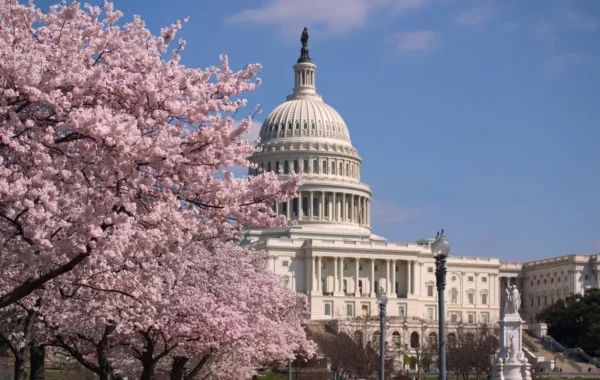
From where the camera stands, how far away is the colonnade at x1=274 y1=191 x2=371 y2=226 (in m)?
172

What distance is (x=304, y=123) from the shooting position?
590 feet

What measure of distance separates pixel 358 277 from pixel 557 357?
44.0 m

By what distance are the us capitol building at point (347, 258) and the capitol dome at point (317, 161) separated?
0.15 m

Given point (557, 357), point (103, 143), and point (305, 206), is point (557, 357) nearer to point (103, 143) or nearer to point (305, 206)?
point (305, 206)

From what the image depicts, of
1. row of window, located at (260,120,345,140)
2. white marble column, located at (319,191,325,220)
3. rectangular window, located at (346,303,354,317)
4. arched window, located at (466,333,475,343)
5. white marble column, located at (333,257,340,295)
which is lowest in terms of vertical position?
arched window, located at (466,333,475,343)

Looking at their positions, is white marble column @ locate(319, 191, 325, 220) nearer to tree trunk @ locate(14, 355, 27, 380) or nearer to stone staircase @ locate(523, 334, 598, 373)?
stone staircase @ locate(523, 334, 598, 373)

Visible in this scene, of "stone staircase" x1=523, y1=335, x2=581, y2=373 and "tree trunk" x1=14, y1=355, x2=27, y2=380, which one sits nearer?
"tree trunk" x1=14, y1=355, x2=27, y2=380

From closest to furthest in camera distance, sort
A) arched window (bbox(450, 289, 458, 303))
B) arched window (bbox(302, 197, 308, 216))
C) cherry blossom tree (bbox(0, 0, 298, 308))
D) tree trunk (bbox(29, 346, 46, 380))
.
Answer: cherry blossom tree (bbox(0, 0, 298, 308))
tree trunk (bbox(29, 346, 46, 380))
arched window (bbox(302, 197, 308, 216))
arched window (bbox(450, 289, 458, 303))

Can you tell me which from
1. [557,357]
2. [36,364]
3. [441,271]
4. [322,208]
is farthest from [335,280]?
[441,271]

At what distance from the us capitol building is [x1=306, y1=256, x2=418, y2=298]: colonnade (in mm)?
140

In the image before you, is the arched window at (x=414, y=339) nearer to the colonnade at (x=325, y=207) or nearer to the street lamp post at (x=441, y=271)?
the colonnade at (x=325, y=207)

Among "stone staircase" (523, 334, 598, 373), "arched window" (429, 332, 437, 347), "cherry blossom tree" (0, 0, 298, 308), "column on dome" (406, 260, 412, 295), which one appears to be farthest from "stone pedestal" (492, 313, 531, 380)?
"column on dome" (406, 260, 412, 295)

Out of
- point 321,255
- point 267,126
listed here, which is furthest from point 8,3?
point 267,126

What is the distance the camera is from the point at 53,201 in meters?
18.4
